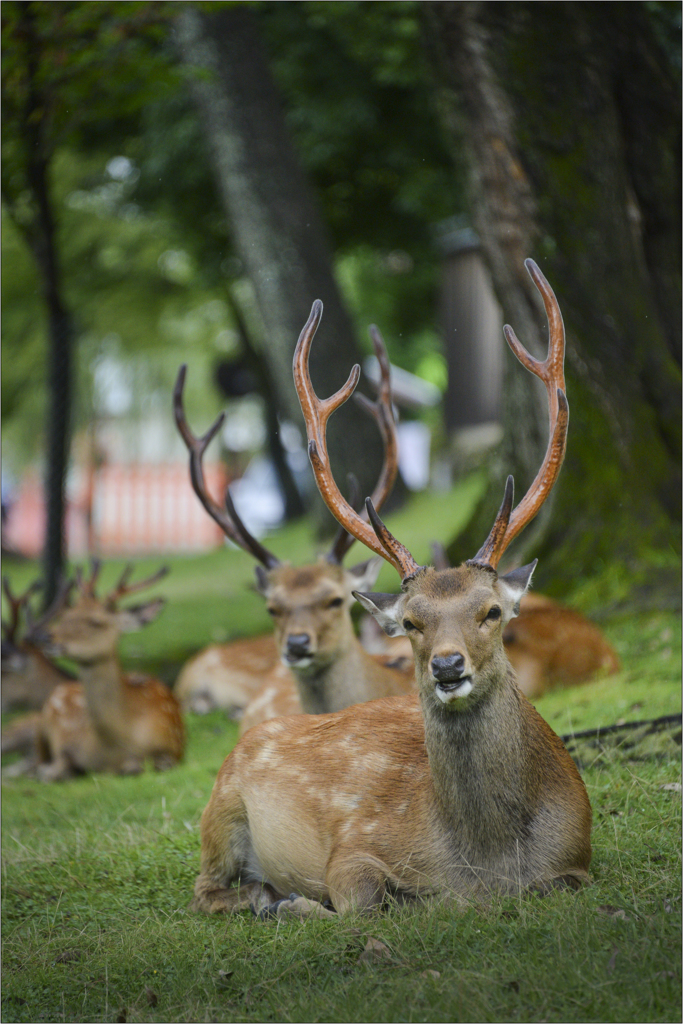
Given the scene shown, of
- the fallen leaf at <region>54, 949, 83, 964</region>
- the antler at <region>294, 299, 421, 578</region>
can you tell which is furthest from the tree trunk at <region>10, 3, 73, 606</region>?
the fallen leaf at <region>54, 949, 83, 964</region>

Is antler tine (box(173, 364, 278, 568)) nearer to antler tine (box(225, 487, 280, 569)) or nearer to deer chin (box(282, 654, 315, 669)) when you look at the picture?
antler tine (box(225, 487, 280, 569))

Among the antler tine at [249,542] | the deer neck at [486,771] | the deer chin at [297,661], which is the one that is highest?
the deer neck at [486,771]

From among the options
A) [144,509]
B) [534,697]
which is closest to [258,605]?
[534,697]

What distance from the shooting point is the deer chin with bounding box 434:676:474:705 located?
3.01 meters

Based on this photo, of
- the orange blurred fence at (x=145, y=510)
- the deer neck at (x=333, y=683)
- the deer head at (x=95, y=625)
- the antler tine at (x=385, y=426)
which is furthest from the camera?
the orange blurred fence at (x=145, y=510)

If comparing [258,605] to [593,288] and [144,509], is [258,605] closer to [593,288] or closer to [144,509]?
[593,288]

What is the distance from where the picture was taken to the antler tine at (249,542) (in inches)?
201

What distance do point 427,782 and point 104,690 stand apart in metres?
3.66

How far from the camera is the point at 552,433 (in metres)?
3.53

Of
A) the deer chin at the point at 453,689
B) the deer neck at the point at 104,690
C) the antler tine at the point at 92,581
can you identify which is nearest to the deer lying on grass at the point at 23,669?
the antler tine at the point at 92,581

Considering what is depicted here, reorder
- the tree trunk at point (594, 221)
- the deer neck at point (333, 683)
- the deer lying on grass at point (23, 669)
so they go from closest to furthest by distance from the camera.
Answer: the deer neck at point (333, 683), the tree trunk at point (594, 221), the deer lying on grass at point (23, 669)

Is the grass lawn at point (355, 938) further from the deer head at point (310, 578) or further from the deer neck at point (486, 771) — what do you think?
the deer head at point (310, 578)

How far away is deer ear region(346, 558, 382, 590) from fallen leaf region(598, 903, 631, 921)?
269cm

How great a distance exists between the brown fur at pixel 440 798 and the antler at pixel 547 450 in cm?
13
